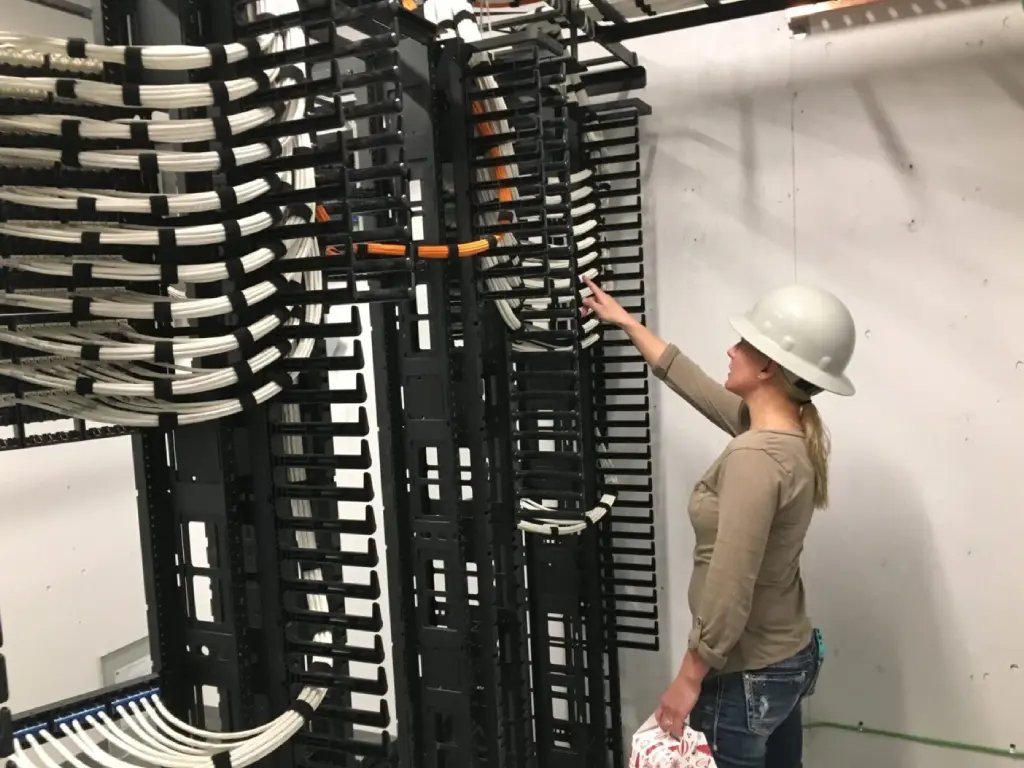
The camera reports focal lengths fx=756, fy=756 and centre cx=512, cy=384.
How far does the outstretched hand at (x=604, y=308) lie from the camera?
78.4 inches

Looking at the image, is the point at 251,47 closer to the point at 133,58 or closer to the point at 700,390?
the point at 133,58

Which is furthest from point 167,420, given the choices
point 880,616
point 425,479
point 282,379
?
point 880,616

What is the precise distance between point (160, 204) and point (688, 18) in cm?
179

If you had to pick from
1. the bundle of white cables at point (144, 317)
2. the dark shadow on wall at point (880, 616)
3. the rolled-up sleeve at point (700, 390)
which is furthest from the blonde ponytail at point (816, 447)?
the bundle of white cables at point (144, 317)

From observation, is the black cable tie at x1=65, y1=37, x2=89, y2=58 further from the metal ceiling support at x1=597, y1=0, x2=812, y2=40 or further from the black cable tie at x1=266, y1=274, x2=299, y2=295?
the metal ceiling support at x1=597, y1=0, x2=812, y2=40

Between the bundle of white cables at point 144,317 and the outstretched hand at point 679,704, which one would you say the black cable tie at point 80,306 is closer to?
the bundle of white cables at point 144,317

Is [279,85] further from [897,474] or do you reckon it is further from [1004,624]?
[1004,624]

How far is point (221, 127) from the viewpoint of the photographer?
3.05ft

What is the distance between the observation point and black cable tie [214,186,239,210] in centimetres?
94

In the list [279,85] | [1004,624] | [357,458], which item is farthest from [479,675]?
[1004,624]

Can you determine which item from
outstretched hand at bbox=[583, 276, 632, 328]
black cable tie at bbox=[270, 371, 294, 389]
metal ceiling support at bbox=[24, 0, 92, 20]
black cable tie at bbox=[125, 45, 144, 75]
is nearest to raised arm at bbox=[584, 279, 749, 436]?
outstretched hand at bbox=[583, 276, 632, 328]

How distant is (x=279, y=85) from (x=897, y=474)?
1987 millimetres

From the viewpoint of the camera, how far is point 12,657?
8.06 feet

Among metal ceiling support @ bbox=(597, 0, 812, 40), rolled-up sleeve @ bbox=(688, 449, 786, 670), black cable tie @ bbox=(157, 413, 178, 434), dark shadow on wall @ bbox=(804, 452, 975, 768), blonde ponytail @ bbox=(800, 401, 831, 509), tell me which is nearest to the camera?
black cable tie @ bbox=(157, 413, 178, 434)
